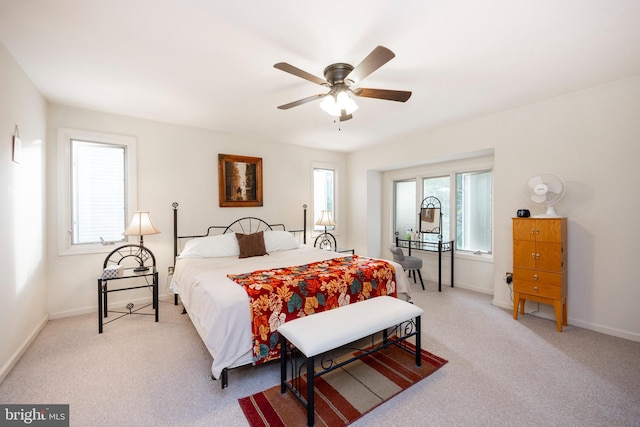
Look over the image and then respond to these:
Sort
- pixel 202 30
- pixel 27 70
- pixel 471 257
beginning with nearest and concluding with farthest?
pixel 202 30 < pixel 27 70 < pixel 471 257

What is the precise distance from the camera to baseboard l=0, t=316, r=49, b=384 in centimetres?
218

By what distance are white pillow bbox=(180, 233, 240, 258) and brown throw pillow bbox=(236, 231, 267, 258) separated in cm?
11

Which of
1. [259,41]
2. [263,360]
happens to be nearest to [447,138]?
[259,41]

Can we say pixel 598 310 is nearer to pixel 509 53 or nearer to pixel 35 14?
pixel 509 53

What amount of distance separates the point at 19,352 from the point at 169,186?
7.67ft

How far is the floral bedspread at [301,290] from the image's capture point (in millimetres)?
2186

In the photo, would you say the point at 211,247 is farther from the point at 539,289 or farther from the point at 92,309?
the point at 539,289

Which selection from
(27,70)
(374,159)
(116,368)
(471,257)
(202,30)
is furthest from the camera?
(374,159)

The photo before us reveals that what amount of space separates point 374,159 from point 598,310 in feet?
12.5

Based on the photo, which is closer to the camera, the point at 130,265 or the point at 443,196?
the point at 130,265

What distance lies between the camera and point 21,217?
2600mm

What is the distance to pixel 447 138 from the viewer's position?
427cm

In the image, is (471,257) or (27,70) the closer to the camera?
(27,70)

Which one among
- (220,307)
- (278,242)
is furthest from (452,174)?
(220,307)
